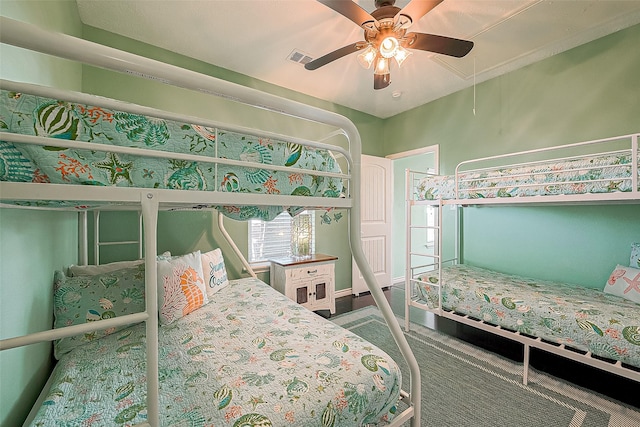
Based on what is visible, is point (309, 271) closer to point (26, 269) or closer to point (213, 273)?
point (213, 273)

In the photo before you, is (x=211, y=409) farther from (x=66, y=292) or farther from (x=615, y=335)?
(x=615, y=335)

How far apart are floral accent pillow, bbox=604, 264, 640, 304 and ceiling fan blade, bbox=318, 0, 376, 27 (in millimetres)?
2638

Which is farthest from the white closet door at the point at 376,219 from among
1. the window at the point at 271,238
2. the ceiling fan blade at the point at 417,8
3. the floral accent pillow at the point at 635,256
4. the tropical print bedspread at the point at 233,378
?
the floral accent pillow at the point at 635,256

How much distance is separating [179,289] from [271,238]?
5.12 ft

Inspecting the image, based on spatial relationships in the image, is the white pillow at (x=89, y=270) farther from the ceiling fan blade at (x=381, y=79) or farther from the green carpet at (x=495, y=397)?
the ceiling fan blade at (x=381, y=79)

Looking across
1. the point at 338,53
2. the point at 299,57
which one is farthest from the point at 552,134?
the point at 299,57

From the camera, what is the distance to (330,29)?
7.11ft

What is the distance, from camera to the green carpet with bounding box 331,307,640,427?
148cm

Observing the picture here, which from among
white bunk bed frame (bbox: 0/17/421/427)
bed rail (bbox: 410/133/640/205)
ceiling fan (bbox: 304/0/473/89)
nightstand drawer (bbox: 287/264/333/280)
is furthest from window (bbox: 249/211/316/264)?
white bunk bed frame (bbox: 0/17/421/427)

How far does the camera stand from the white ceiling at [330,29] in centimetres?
194

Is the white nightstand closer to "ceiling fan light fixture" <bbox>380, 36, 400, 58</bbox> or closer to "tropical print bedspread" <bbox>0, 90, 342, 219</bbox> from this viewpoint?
"tropical print bedspread" <bbox>0, 90, 342, 219</bbox>

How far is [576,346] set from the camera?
1631 millimetres

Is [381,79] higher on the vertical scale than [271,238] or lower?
higher

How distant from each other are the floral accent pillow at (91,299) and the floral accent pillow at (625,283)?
11.1 feet
